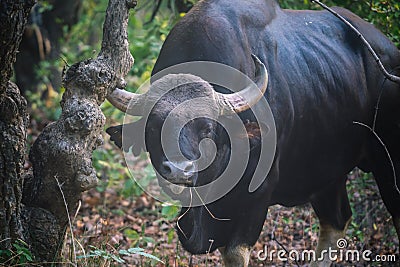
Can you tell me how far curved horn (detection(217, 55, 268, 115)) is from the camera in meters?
4.95

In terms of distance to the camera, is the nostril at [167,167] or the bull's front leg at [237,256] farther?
the bull's front leg at [237,256]

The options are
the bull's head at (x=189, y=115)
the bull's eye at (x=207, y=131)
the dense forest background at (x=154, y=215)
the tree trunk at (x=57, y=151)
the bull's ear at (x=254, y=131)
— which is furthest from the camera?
the dense forest background at (x=154, y=215)

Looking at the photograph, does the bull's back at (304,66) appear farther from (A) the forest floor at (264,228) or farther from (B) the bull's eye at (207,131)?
(A) the forest floor at (264,228)

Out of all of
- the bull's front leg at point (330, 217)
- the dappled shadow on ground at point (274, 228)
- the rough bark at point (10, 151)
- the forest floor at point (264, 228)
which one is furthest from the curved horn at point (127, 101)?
the bull's front leg at point (330, 217)

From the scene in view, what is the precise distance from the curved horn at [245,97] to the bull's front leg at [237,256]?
1.05 meters

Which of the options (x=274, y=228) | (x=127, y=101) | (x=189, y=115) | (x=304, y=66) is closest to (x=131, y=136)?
(x=127, y=101)

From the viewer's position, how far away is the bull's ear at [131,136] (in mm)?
5102

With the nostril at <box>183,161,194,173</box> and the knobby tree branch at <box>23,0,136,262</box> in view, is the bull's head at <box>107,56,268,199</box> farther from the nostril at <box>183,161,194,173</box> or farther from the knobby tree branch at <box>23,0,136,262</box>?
the knobby tree branch at <box>23,0,136,262</box>

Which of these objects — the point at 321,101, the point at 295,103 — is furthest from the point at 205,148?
the point at 321,101

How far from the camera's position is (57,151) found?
425 cm

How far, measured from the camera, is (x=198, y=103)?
489 cm

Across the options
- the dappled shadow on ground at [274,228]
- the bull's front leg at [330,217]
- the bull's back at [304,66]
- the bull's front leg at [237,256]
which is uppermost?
the bull's back at [304,66]

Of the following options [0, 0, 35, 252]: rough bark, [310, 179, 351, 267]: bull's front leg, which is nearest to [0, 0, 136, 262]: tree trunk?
[0, 0, 35, 252]: rough bark

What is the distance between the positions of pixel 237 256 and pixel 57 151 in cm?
169
